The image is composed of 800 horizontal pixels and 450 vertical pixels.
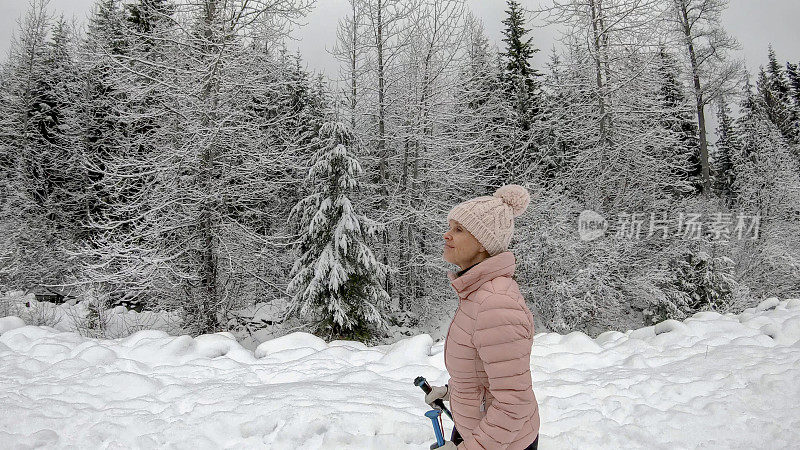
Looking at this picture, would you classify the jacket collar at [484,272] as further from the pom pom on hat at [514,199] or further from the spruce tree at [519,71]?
the spruce tree at [519,71]

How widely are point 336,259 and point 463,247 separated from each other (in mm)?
8874

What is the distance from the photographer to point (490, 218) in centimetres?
189

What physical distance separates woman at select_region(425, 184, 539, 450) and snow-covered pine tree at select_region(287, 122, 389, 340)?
8654mm

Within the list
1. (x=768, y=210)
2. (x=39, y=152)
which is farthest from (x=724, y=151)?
(x=39, y=152)

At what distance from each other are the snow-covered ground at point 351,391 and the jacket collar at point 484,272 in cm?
200

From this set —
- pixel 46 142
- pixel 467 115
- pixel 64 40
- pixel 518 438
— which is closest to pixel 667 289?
pixel 467 115

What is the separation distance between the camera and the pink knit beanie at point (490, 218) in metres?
1.89

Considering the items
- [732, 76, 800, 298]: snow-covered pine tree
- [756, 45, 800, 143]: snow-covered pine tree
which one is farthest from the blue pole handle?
[756, 45, 800, 143]: snow-covered pine tree

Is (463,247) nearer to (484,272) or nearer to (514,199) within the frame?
(484,272)

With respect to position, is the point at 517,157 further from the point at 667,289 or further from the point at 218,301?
the point at 218,301

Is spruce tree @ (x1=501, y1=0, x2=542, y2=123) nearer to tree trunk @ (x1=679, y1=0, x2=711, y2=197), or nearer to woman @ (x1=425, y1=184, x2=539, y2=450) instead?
tree trunk @ (x1=679, y1=0, x2=711, y2=197)

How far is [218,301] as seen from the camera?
1052 centimetres

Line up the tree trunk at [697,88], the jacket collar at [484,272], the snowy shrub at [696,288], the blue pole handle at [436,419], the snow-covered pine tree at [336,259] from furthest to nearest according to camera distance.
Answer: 1. the tree trunk at [697,88]
2. the snowy shrub at [696,288]
3. the snow-covered pine tree at [336,259]
4. the blue pole handle at [436,419]
5. the jacket collar at [484,272]

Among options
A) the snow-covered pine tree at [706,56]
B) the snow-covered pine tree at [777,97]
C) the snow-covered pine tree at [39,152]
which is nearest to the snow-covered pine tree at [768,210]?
the snow-covered pine tree at [706,56]
